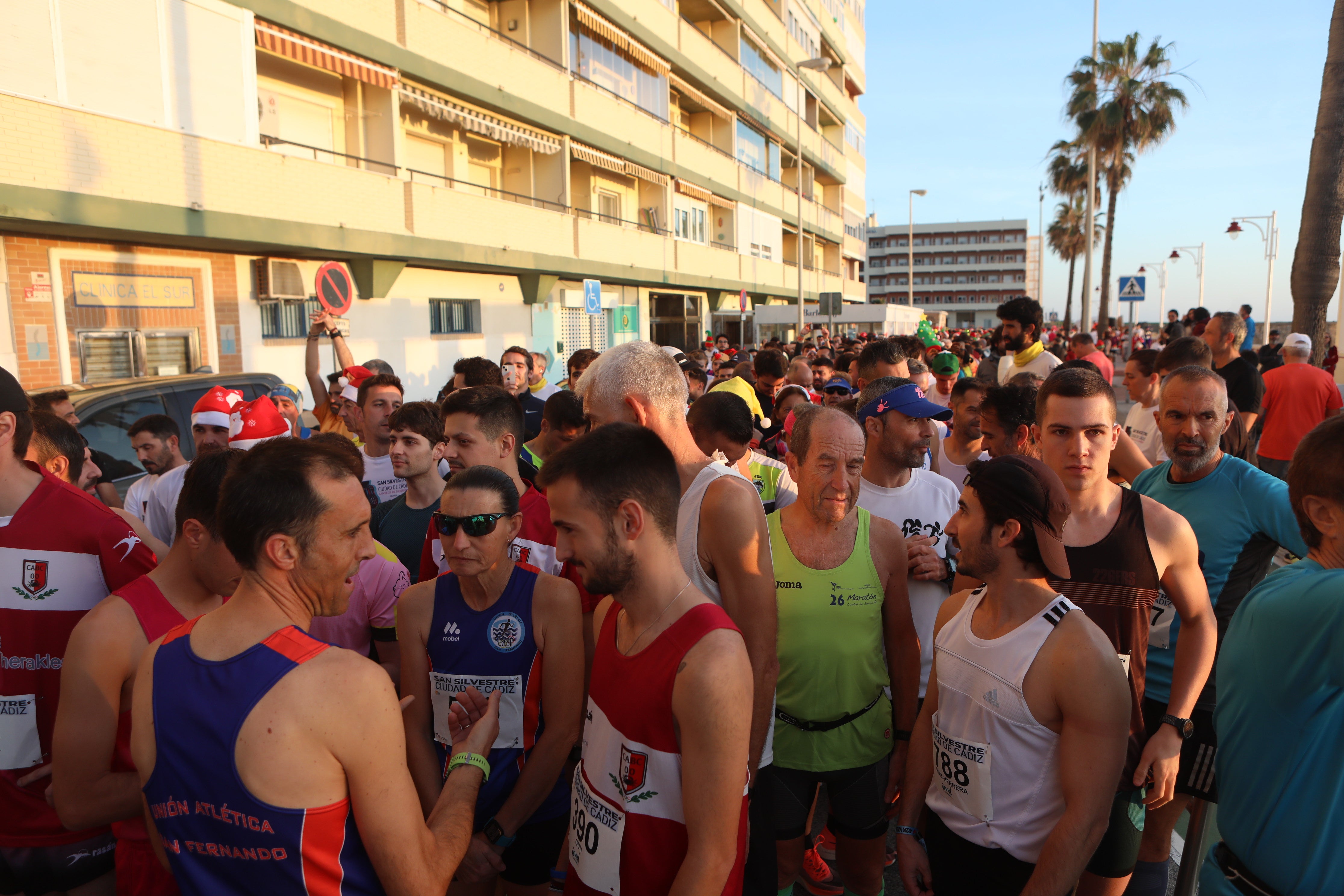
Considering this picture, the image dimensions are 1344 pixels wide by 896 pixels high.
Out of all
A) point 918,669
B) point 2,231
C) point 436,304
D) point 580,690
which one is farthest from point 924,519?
point 436,304

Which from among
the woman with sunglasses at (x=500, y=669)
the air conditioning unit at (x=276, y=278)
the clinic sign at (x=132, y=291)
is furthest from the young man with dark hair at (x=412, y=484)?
the air conditioning unit at (x=276, y=278)

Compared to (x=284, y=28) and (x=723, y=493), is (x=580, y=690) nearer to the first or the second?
(x=723, y=493)

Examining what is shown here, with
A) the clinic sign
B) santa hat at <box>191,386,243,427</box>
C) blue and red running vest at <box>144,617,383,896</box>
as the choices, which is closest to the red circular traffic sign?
the clinic sign

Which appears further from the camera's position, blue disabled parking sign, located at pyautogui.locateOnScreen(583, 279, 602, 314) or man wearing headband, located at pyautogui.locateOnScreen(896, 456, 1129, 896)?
blue disabled parking sign, located at pyautogui.locateOnScreen(583, 279, 602, 314)

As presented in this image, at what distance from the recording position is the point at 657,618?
1.94 m

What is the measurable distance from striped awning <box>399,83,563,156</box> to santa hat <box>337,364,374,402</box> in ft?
33.3

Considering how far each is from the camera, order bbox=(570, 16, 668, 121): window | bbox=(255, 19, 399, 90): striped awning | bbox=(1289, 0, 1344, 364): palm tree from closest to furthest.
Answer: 1. bbox=(1289, 0, 1344, 364): palm tree
2. bbox=(255, 19, 399, 90): striped awning
3. bbox=(570, 16, 668, 121): window

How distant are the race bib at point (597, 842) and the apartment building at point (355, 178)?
457 inches

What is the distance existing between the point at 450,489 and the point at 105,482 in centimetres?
461

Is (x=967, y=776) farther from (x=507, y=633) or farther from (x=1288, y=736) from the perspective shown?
(x=507, y=633)

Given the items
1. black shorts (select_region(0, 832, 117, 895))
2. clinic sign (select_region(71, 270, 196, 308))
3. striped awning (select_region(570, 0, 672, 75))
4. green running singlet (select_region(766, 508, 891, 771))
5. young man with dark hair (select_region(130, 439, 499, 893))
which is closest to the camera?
young man with dark hair (select_region(130, 439, 499, 893))

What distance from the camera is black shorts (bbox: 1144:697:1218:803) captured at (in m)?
2.80

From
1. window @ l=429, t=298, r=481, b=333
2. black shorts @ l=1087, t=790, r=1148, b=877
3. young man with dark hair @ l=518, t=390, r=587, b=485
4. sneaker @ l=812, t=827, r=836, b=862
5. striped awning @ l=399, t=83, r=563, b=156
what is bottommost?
sneaker @ l=812, t=827, r=836, b=862

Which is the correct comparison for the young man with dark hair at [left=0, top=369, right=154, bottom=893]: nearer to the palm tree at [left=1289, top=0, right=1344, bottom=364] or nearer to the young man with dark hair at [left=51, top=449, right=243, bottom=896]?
the young man with dark hair at [left=51, top=449, right=243, bottom=896]
